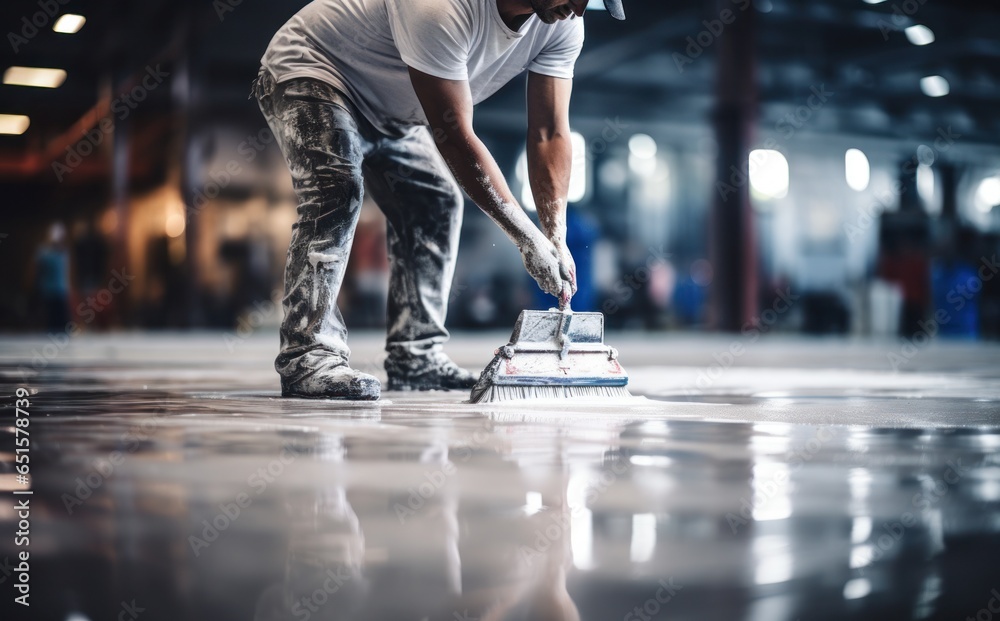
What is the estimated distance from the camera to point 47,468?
1486mm

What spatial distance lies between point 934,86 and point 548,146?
18728 mm

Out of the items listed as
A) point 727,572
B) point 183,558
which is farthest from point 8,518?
point 727,572

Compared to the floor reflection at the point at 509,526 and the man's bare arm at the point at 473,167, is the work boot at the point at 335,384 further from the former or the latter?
the floor reflection at the point at 509,526

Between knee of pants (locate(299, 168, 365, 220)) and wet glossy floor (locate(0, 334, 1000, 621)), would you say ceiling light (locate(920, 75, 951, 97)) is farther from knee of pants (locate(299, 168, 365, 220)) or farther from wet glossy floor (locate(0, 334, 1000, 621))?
wet glossy floor (locate(0, 334, 1000, 621))

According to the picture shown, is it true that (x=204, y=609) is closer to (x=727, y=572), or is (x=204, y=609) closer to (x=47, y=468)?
(x=727, y=572)

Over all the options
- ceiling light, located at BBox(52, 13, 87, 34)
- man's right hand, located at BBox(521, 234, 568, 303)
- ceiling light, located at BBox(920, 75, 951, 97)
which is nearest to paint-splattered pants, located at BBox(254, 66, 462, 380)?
man's right hand, located at BBox(521, 234, 568, 303)

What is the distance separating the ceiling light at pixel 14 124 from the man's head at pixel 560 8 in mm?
17030

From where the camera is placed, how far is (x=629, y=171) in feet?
75.7

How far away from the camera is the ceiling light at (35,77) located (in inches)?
641

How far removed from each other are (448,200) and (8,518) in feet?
7.66

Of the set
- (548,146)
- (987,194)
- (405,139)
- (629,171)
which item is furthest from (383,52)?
(987,194)

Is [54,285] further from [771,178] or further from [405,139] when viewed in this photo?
[771,178]

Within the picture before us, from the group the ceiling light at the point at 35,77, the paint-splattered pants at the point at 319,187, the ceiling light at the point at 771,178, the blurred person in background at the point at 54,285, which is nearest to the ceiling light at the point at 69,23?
the ceiling light at the point at 35,77

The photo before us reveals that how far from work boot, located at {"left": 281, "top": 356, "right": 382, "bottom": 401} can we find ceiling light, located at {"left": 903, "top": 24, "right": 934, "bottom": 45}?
46.2ft
